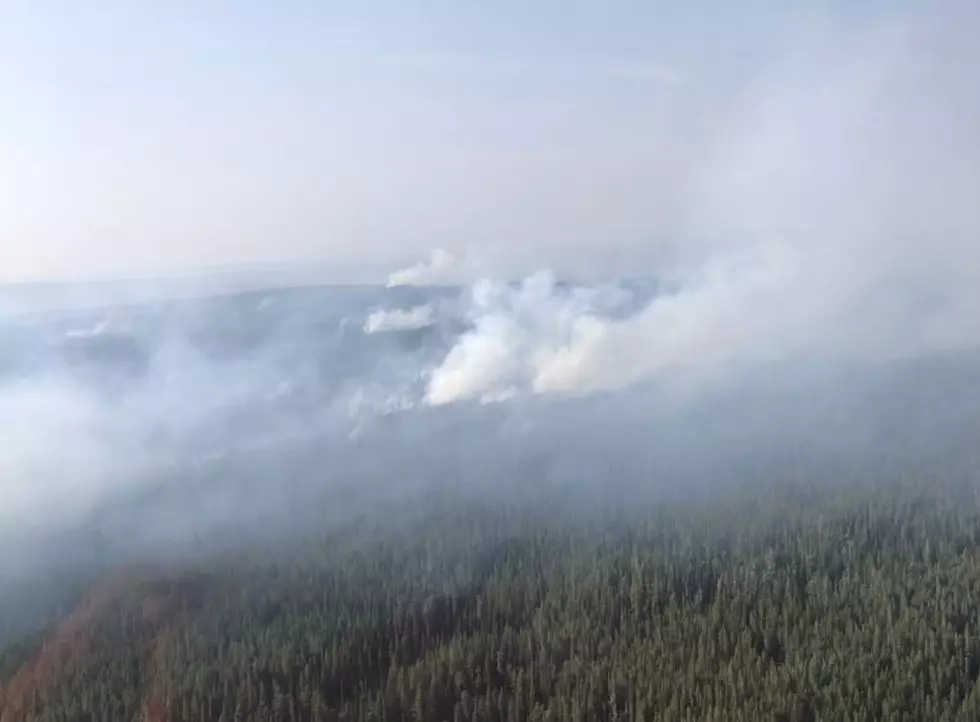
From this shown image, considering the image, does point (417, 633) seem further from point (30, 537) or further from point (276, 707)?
point (30, 537)

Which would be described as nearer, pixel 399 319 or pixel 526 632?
pixel 526 632

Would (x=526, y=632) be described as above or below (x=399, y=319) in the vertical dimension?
below

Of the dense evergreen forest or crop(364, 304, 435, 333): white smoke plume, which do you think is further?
crop(364, 304, 435, 333): white smoke plume

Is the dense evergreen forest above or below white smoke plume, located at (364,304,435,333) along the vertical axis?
below

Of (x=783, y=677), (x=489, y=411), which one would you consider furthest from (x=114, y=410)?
(x=489, y=411)
